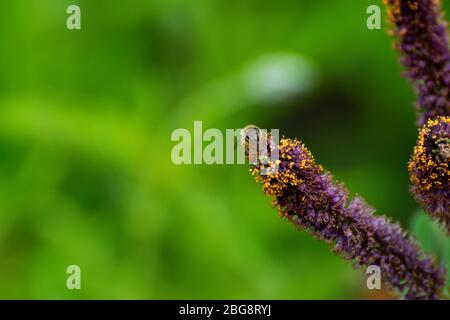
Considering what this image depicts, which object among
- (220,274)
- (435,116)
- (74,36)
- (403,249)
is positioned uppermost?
(74,36)

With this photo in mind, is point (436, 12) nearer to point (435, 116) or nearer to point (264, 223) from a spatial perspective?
point (435, 116)

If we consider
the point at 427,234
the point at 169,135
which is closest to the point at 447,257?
the point at 427,234

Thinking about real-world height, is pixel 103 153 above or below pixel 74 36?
below

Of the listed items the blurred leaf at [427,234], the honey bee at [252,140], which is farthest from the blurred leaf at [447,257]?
the honey bee at [252,140]

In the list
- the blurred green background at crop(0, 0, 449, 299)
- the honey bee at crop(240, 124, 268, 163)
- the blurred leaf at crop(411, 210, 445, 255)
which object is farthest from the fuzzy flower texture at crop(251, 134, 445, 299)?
the blurred green background at crop(0, 0, 449, 299)

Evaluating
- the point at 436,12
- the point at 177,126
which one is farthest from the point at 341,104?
the point at 436,12

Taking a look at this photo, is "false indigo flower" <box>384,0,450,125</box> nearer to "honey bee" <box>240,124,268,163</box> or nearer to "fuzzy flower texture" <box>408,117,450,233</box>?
"fuzzy flower texture" <box>408,117,450,233</box>

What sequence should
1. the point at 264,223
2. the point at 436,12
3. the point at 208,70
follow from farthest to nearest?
the point at 208,70 → the point at 264,223 → the point at 436,12
